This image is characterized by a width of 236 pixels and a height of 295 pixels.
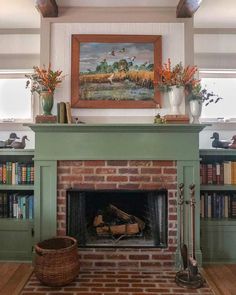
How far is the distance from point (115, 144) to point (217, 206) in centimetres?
129

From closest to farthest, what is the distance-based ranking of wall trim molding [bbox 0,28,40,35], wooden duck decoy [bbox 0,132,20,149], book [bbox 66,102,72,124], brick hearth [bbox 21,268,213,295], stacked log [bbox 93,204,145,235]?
brick hearth [bbox 21,268,213,295]
book [bbox 66,102,72,124]
stacked log [bbox 93,204,145,235]
wooden duck decoy [bbox 0,132,20,149]
wall trim molding [bbox 0,28,40,35]

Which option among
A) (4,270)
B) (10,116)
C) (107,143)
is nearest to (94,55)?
(107,143)

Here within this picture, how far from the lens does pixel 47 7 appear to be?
2.76m

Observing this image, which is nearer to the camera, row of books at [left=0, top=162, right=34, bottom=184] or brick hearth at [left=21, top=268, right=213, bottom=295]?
brick hearth at [left=21, top=268, right=213, bottom=295]

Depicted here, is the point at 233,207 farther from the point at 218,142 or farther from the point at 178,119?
the point at 178,119

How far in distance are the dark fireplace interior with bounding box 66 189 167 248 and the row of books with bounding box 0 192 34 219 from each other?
459 mm

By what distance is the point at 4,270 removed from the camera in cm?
270

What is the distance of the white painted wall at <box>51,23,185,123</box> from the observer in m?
2.95

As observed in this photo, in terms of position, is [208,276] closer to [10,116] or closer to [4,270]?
[4,270]

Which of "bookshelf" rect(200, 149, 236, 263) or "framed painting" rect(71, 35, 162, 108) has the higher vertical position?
"framed painting" rect(71, 35, 162, 108)

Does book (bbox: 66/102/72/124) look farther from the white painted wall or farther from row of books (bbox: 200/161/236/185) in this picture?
row of books (bbox: 200/161/236/185)

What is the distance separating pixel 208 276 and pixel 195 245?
0.29 m

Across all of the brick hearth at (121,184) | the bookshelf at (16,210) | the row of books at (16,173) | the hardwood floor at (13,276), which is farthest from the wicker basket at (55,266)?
the row of books at (16,173)

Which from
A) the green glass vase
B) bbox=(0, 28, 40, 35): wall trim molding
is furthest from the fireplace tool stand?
bbox=(0, 28, 40, 35): wall trim molding
